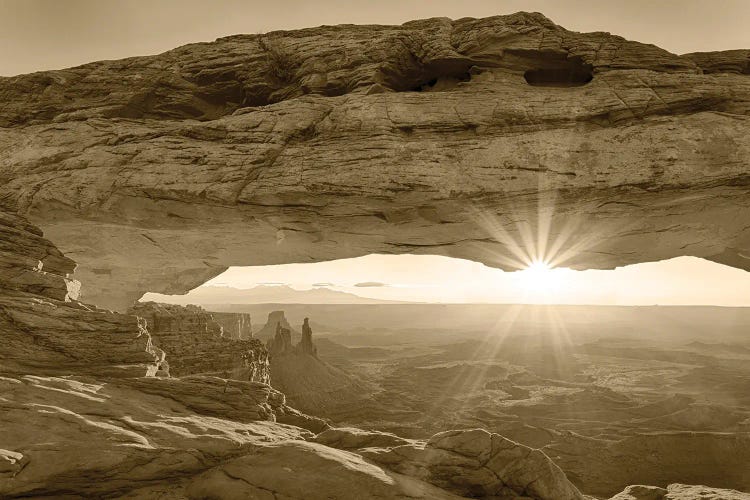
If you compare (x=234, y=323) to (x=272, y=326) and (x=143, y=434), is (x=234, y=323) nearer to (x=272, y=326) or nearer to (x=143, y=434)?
(x=272, y=326)

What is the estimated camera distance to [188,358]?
94.2ft

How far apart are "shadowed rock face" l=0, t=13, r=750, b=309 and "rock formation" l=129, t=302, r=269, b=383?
11.5 meters

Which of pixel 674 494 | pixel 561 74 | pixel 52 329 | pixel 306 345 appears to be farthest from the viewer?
pixel 306 345

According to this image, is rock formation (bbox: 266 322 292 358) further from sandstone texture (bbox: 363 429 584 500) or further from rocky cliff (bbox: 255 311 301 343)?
sandstone texture (bbox: 363 429 584 500)

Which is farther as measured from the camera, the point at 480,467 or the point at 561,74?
the point at 561,74

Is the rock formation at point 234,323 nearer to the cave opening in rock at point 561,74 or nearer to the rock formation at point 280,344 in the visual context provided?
the rock formation at point 280,344

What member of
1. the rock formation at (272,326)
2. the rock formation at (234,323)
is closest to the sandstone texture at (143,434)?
the rock formation at (234,323)

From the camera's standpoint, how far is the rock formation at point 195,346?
28516 mm

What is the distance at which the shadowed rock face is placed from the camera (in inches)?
555

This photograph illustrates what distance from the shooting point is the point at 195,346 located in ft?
97.6

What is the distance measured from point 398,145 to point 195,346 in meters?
22.5

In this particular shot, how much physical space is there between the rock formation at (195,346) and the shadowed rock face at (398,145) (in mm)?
11462

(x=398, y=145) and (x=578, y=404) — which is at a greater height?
(x=398, y=145)

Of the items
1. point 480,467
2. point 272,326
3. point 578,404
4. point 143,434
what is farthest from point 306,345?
point 480,467
